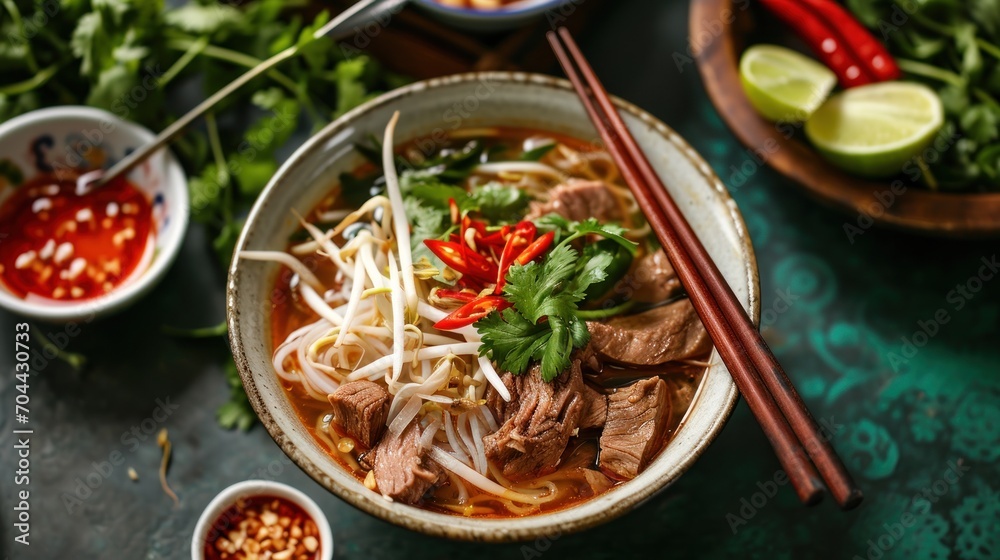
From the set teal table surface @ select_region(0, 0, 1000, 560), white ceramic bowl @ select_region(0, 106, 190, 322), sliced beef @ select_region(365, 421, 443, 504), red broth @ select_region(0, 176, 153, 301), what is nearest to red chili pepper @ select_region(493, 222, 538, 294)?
sliced beef @ select_region(365, 421, 443, 504)

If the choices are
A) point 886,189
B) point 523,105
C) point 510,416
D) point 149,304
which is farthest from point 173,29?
point 886,189

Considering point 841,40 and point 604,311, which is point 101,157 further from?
point 841,40

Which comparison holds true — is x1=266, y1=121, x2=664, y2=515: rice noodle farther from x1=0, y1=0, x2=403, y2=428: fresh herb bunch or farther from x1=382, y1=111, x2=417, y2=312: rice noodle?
x1=0, y1=0, x2=403, y2=428: fresh herb bunch

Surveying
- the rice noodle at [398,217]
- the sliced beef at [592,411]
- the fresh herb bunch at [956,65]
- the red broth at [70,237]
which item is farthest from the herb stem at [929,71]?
the red broth at [70,237]

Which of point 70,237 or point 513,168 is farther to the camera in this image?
point 70,237

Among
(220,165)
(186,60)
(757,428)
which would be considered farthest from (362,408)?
(186,60)

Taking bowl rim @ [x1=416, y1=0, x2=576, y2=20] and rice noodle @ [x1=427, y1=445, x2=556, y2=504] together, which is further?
bowl rim @ [x1=416, y1=0, x2=576, y2=20]

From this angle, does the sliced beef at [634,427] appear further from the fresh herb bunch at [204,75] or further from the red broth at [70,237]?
the red broth at [70,237]

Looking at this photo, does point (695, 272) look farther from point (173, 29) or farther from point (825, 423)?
point (173, 29)
